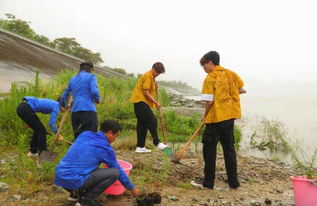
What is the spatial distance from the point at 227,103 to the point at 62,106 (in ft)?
8.22

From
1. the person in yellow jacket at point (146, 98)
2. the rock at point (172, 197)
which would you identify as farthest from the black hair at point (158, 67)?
the rock at point (172, 197)

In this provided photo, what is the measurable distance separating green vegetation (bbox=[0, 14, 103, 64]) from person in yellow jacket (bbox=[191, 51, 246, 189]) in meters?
32.0

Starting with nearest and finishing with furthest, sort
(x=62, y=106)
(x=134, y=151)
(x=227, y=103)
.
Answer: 1. (x=227, y=103)
2. (x=62, y=106)
3. (x=134, y=151)

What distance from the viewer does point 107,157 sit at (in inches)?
128

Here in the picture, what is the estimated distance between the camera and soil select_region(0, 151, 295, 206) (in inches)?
141

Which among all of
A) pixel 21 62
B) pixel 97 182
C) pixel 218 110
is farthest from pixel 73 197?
pixel 21 62

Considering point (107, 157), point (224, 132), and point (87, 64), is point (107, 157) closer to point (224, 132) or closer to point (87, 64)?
point (224, 132)

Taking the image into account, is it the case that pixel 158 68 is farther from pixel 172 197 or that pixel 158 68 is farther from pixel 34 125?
pixel 172 197

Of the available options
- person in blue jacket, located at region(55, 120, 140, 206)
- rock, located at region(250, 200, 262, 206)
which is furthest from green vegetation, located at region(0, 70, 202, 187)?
rock, located at region(250, 200, 262, 206)

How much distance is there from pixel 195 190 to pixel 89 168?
1.62 metres

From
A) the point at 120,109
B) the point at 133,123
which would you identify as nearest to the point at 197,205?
the point at 133,123

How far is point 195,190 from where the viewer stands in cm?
429

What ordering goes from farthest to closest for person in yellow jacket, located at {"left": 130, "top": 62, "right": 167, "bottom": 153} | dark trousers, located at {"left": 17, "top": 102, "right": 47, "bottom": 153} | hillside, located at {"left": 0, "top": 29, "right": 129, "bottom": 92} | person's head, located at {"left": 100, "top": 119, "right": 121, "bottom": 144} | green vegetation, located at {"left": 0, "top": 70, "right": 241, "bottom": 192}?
hillside, located at {"left": 0, "top": 29, "right": 129, "bottom": 92} → person in yellow jacket, located at {"left": 130, "top": 62, "right": 167, "bottom": 153} → dark trousers, located at {"left": 17, "top": 102, "right": 47, "bottom": 153} → green vegetation, located at {"left": 0, "top": 70, "right": 241, "bottom": 192} → person's head, located at {"left": 100, "top": 119, "right": 121, "bottom": 144}

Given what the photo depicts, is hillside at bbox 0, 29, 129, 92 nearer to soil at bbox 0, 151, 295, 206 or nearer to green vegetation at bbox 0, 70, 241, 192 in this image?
green vegetation at bbox 0, 70, 241, 192
